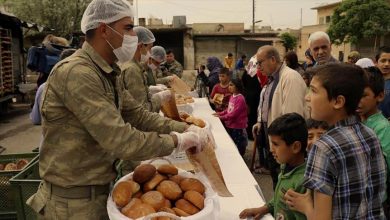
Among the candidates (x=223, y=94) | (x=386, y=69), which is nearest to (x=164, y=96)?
(x=386, y=69)

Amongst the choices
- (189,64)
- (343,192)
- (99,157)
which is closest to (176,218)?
(99,157)

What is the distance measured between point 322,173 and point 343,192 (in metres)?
0.13

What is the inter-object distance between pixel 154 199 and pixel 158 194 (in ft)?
0.16

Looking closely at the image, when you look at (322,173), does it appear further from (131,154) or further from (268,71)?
(268,71)

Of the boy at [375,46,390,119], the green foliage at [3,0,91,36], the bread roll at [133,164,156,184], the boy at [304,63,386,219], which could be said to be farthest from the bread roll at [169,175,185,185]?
the green foliage at [3,0,91,36]

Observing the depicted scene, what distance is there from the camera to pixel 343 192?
1.55 m

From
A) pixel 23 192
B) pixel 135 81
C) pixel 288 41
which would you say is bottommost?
pixel 23 192

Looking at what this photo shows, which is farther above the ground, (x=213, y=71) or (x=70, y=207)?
(x=213, y=71)

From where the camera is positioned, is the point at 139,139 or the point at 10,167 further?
the point at 10,167

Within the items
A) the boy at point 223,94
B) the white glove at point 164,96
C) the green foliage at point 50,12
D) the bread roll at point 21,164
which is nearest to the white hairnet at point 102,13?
the white glove at point 164,96

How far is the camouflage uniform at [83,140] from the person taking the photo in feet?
5.65

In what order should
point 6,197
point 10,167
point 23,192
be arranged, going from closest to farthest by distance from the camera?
point 23,192, point 6,197, point 10,167

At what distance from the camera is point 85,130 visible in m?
1.81

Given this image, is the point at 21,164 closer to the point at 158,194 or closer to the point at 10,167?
the point at 10,167
